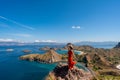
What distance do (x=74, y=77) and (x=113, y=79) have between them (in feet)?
206

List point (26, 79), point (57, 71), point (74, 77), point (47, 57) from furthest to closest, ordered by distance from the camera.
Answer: point (47, 57), point (26, 79), point (57, 71), point (74, 77)

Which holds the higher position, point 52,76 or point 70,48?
point 70,48

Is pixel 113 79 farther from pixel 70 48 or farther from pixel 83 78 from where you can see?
pixel 70 48

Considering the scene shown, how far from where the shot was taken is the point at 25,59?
7795 inches

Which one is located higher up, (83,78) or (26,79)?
(83,78)

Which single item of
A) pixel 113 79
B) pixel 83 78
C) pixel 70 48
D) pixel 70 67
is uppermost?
pixel 70 48

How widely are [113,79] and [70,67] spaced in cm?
6400

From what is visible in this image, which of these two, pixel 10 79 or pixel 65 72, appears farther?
pixel 10 79

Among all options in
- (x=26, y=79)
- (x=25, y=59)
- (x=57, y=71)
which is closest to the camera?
(x=57, y=71)

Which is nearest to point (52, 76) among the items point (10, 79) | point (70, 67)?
point (70, 67)

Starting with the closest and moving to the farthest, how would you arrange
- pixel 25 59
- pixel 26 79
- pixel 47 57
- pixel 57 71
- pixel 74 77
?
pixel 74 77, pixel 57 71, pixel 26 79, pixel 47 57, pixel 25 59

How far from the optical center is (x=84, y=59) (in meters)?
188

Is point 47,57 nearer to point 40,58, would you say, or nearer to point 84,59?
point 40,58

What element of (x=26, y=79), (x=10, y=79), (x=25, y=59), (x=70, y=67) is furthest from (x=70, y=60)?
(x=25, y=59)
